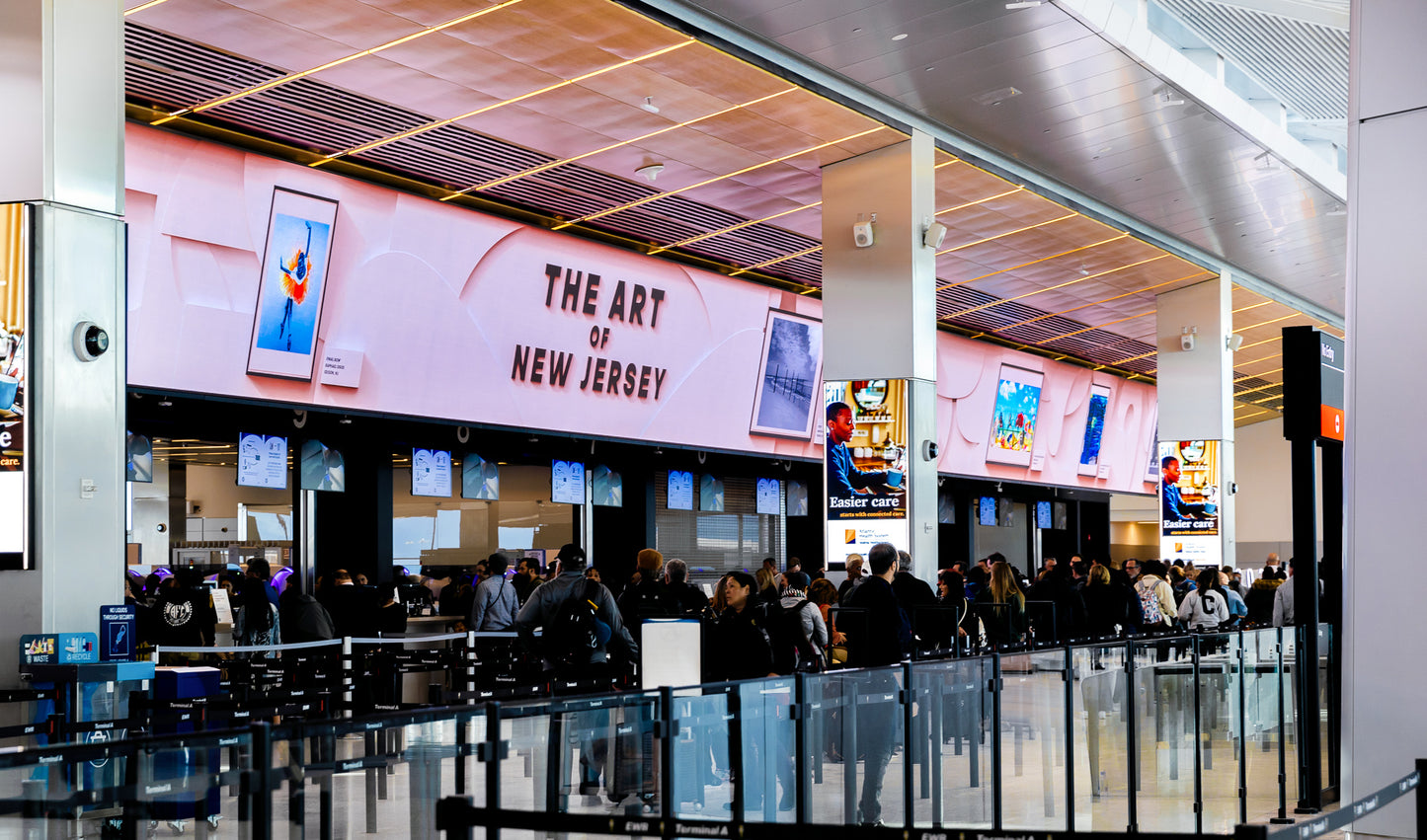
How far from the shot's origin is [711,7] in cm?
1119

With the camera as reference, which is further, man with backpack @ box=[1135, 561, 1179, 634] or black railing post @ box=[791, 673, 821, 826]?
man with backpack @ box=[1135, 561, 1179, 634]

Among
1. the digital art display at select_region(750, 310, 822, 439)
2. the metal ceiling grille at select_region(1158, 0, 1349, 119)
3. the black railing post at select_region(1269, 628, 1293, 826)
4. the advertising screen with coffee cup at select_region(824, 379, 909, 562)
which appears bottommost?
the black railing post at select_region(1269, 628, 1293, 826)

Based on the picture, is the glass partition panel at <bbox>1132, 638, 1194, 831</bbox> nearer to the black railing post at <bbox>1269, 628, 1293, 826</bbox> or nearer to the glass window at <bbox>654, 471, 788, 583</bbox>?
the black railing post at <bbox>1269, 628, 1293, 826</bbox>

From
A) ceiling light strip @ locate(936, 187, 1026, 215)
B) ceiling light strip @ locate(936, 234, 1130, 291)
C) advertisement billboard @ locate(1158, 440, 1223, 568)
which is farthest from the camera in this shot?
advertisement billboard @ locate(1158, 440, 1223, 568)

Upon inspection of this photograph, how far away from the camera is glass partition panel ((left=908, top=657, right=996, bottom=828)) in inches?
283

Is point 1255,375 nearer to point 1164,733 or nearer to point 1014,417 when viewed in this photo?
point 1014,417

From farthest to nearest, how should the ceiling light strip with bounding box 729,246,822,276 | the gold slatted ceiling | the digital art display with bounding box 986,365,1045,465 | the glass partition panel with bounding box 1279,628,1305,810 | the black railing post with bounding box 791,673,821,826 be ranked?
the digital art display with bounding box 986,365,1045,465
the ceiling light strip with bounding box 729,246,822,276
the gold slatted ceiling
the glass partition panel with bounding box 1279,628,1305,810
the black railing post with bounding box 791,673,821,826

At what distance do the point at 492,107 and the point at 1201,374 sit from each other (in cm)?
1413

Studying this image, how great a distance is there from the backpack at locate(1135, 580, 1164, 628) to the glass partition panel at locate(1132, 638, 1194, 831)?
696cm

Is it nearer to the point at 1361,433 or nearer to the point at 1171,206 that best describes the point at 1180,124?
the point at 1171,206

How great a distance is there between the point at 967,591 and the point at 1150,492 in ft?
69.7

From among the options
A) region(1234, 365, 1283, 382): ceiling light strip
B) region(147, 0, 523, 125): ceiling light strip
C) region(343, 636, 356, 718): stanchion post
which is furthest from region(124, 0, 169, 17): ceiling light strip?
region(1234, 365, 1283, 382): ceiling light strip

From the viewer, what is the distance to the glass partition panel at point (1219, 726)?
903cm

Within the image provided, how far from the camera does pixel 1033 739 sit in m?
8.03
